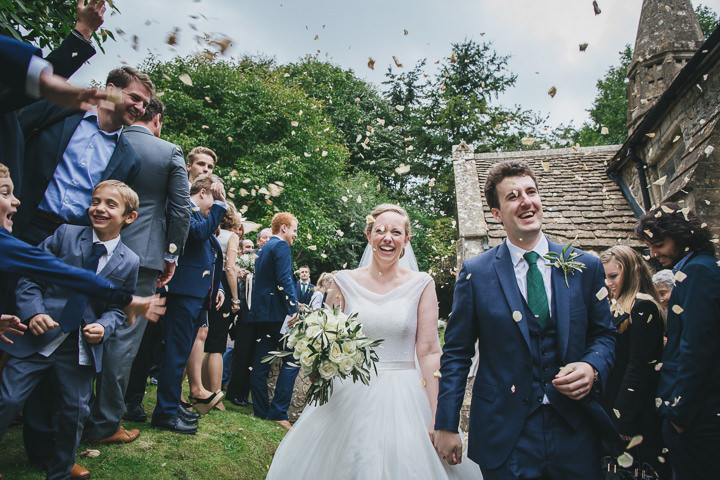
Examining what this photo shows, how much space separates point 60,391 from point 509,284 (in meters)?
2.85

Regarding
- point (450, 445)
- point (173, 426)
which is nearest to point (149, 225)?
point (173, 426)

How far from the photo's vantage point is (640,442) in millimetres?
3674

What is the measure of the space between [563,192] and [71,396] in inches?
418

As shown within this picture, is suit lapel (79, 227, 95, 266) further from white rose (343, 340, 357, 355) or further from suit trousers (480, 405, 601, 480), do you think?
suit trousers (480, 405, 601, 480)

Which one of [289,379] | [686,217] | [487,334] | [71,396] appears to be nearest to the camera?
[487,334]

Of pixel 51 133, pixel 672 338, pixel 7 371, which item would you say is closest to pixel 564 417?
pixel 672 338

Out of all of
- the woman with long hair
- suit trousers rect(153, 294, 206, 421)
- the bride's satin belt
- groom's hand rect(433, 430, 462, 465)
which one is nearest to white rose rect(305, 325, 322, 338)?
the bride's satin belt

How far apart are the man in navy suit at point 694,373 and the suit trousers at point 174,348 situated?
151 inches

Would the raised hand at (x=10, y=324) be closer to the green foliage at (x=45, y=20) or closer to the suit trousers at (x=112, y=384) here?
the suit trousers at (x=112, y=384)

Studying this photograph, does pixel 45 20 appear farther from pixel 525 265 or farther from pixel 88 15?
pixel 525 265

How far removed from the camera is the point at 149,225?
3.73m

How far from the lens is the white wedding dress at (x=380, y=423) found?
2.80m

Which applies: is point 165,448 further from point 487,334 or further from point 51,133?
point 487,334

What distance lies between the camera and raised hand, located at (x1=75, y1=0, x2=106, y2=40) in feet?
9.32
